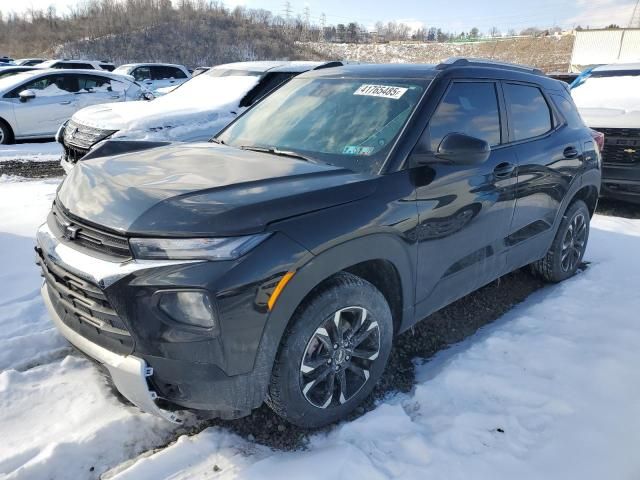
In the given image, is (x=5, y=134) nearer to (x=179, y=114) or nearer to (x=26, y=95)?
(x=26, y=95)

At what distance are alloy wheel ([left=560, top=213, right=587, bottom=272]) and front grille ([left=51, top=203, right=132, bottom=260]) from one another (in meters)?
3.68

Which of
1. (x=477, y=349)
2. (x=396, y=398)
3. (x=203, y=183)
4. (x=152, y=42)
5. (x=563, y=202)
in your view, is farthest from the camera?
(x=152, y=42)

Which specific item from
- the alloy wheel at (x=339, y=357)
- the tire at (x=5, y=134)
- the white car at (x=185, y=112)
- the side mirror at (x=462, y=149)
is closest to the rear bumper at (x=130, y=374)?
the alloy wheel at (x=339, y=357)

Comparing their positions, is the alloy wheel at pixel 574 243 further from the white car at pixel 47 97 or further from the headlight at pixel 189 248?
the white car at pixel 47 97

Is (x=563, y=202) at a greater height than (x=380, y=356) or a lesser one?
greater

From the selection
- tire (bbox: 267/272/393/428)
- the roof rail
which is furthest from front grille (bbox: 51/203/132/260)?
the roof rail

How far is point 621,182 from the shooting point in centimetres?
659

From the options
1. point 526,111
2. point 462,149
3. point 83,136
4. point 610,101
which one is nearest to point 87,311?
point 462,149

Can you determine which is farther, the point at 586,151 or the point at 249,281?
the point at 586,151

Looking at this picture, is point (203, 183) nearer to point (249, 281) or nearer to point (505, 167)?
point (249, 281)

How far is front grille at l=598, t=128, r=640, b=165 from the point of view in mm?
6539

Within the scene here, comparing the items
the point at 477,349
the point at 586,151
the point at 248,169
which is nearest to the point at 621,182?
the point at 586,151

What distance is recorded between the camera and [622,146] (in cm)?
665

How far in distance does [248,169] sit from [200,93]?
221 inches
